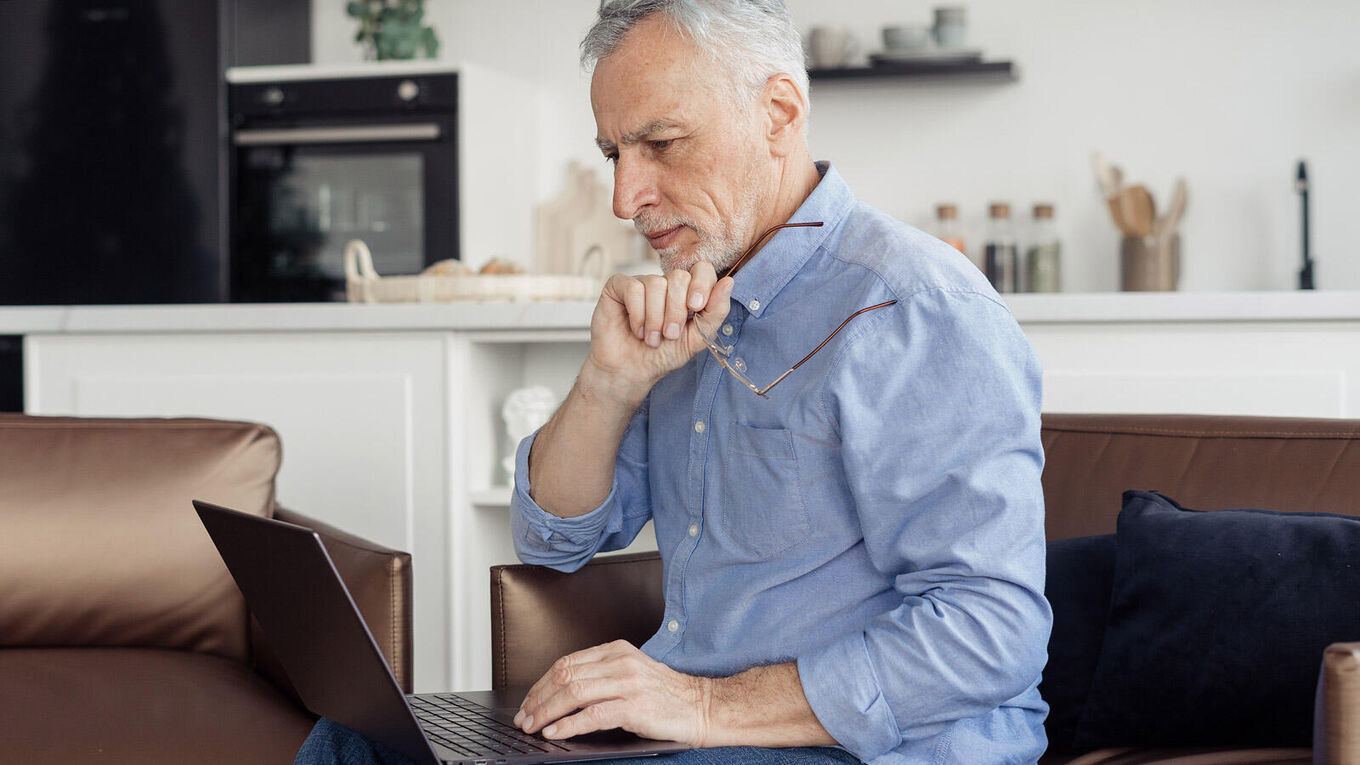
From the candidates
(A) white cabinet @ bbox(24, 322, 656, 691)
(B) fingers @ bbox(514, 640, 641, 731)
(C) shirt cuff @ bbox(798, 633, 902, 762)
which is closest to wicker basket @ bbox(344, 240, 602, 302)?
(A) white cabinet @ bbox(24, 322, 656, 691)

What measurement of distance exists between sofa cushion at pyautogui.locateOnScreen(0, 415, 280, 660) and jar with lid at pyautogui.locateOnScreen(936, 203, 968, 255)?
88.3 inches

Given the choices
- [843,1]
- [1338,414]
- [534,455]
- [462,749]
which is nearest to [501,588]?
[534,455]

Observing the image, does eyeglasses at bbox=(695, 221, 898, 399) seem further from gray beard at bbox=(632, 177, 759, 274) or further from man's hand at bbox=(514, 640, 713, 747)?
man's hand at bbox=(514, 640, 713, 747)

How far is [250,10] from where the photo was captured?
4.07 m

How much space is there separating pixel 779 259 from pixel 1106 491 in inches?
22.5

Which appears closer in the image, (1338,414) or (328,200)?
(1338,414)

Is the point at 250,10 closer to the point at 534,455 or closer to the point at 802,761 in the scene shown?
the point at 534,455

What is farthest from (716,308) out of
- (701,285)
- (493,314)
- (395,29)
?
(395,29)

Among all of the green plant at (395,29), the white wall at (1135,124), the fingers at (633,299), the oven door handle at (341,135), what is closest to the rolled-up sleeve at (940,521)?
the fingers at (633,299)

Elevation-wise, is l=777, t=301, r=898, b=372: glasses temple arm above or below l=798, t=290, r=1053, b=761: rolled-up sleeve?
A: above

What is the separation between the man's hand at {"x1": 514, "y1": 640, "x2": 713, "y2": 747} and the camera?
3.90 feet

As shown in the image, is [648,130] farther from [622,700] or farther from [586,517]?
[622,700]

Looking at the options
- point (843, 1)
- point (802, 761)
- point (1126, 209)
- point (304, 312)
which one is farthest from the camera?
point (843, 1)

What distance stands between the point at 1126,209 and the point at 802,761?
2.82 m
